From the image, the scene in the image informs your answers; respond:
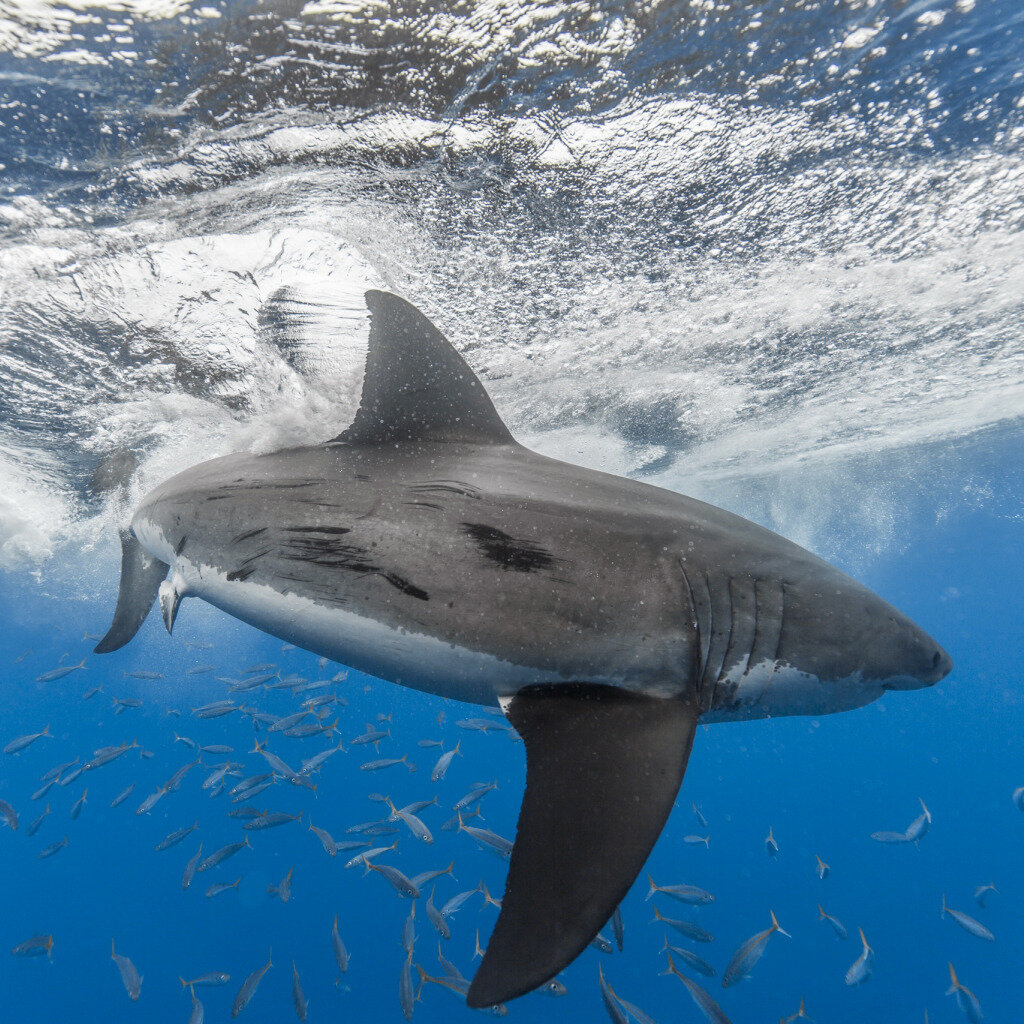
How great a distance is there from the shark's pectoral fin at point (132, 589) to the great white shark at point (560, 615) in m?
1.80

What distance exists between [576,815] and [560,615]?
77 cm

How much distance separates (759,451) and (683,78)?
1663cm

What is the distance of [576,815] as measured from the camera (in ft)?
6.15

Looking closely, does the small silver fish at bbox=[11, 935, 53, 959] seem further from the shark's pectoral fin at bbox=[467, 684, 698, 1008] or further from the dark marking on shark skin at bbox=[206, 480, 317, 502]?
the shark's pectoral fin at bbox=[467, 684, 698, 1008]

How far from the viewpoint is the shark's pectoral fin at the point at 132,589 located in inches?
175

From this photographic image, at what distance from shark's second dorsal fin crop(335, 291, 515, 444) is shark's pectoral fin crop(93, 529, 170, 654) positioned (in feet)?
8.08

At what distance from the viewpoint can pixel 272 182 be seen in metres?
5.23

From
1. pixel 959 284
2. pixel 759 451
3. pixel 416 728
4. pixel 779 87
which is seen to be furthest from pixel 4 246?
pixel 416 728

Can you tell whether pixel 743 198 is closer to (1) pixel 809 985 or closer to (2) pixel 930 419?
(2) pixel 930 419

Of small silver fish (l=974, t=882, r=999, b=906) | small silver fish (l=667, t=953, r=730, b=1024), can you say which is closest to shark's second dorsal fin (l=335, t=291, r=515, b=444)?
small silver fish (l=667, t=953, r=730, b=1024)

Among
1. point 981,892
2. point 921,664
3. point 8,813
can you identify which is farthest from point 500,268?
point 981,892

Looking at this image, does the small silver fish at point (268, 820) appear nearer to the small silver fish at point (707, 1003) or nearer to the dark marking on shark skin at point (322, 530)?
the small silver fish at point (707, 1003)

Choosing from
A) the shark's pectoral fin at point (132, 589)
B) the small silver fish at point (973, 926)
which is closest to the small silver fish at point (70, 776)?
the shark's pectoral fin at point (132, 589)

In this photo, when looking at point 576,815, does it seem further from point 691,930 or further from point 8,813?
point 8,813
